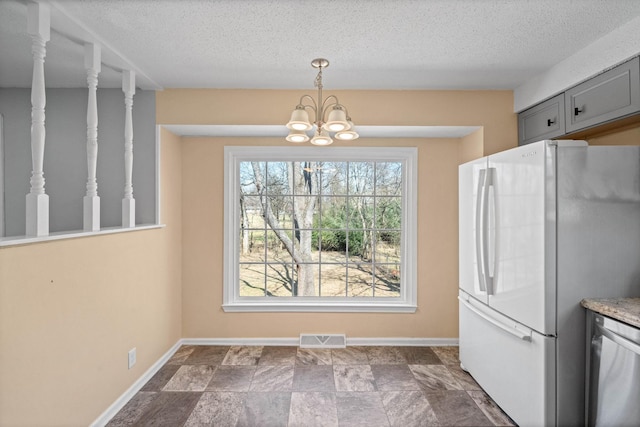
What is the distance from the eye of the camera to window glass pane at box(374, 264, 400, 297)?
140 inches

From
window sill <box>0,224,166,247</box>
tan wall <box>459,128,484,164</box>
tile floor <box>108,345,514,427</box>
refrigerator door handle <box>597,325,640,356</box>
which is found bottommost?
tile floor <box>108,345,514,427</box>

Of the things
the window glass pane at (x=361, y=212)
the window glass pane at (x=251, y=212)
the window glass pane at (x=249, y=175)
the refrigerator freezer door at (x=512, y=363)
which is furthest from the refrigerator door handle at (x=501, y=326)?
the window glass pane at (x=249, y=175)

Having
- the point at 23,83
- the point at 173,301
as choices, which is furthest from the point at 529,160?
the point at 23,83

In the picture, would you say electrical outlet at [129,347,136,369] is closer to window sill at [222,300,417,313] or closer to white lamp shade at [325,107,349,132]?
window sill at [222,300,417,313]

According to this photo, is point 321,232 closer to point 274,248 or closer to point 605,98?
point 274,248

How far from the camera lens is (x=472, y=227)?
8.54 feet

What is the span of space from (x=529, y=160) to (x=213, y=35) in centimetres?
203

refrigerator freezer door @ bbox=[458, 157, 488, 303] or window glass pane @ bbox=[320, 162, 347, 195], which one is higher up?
window glass pane @ bbox=[320, 162, 347, 195]

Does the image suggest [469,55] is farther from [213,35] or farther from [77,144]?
[77,144]

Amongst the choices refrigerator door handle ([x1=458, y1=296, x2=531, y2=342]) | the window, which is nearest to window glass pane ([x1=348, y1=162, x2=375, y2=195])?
the window

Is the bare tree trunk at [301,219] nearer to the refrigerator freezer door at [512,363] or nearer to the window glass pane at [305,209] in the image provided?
the window glass pane at [305,209]

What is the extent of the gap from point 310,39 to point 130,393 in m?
2.74

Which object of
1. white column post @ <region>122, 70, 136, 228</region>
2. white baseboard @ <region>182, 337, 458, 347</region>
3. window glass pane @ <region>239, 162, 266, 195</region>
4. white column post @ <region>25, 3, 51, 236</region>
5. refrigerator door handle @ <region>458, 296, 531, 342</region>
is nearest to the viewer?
white column post @ <region>25, 3, 51, 236</region>

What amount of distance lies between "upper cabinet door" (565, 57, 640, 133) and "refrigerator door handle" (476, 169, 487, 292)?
2.31 ft
